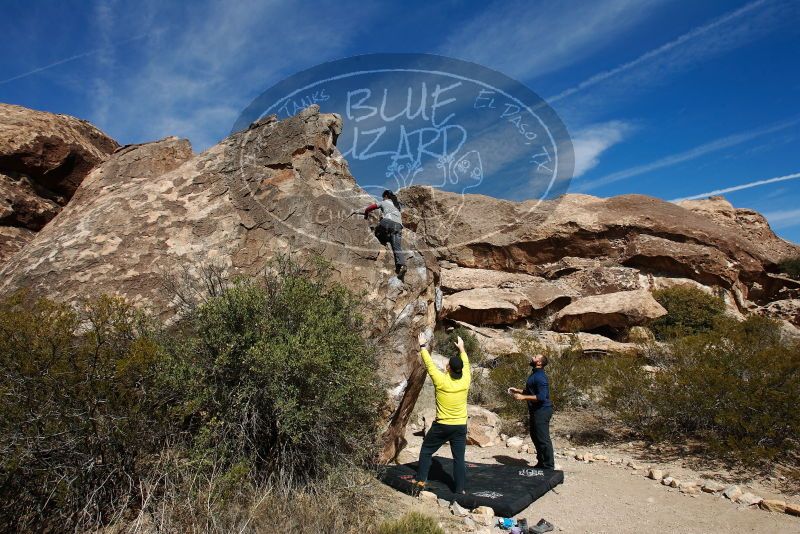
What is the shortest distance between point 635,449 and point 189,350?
244 inches

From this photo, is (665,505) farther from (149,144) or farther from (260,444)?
(149,144)

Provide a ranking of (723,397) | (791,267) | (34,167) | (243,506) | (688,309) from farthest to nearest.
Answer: (791,267) < (688,309) < (34,167) < (723,397) < (243,506)

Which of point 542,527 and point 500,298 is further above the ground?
point 500,298

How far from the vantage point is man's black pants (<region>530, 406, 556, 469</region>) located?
6.00 metres

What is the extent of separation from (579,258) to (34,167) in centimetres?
1891

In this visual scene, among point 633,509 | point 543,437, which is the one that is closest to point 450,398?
point 543,437

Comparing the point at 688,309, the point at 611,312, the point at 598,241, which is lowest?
the point at 611,312

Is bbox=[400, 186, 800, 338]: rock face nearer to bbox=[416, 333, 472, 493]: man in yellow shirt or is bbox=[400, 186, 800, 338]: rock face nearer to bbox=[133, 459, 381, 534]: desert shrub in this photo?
bbox=[416, 333, 472, 493]: man in yellow shirt

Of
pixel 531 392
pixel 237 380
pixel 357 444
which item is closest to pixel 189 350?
pixel 237 380

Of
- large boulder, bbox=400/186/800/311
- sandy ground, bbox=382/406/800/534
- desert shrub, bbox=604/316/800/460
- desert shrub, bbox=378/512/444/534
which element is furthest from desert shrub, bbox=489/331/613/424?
large boulder, bbox=400/186/800/311

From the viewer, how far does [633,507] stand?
16.0ft

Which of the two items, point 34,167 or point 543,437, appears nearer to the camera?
point 543,437

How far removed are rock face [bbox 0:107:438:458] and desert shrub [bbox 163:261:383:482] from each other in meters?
0.86

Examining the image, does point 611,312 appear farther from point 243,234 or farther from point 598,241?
point 243,234
